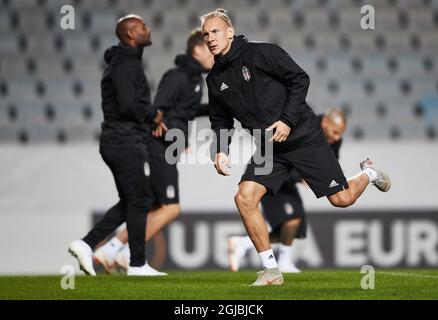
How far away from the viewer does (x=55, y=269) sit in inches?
449

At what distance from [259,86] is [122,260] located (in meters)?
2.48

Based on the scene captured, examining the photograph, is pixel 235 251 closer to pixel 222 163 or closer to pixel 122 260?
pixel 122 260

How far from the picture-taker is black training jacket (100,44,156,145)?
7473mm

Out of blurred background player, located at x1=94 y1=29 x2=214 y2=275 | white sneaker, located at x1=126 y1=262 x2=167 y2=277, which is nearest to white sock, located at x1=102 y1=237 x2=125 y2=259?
blurred background player, located at x1=94 y1=29 x2=214 y2=275

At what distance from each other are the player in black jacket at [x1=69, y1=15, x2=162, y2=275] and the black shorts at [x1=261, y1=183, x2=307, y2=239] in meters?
1.64

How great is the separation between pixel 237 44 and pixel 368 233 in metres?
5.63

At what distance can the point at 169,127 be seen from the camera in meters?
8.41

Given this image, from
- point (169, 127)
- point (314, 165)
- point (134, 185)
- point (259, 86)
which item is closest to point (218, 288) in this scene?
point (314, 165)

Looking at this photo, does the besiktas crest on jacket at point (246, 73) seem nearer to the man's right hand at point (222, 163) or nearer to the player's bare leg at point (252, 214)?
the man's right hand at point (222, 163)

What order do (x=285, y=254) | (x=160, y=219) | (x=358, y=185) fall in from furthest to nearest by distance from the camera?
(x=285, y=254)
(x=160, y=219)
(x=358, y=185)

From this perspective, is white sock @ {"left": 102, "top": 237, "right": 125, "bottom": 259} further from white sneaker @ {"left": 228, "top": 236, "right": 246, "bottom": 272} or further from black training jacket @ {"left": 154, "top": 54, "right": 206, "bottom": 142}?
white sneaker @ {"left": 228, "top": 236, "right": 246, "bottom": 272}

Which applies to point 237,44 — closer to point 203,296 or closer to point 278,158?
point 278,158
